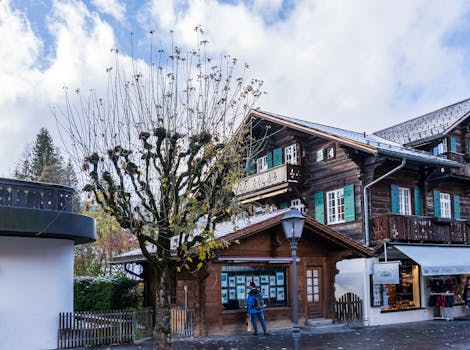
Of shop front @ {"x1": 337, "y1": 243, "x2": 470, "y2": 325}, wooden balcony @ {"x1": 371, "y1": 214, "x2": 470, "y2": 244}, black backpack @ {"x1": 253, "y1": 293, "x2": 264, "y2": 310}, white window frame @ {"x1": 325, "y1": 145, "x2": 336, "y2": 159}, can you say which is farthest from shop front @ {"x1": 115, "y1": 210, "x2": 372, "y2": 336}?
white window frame @ {"x1": 325, "y1": 145, "x2": 336, "y2": 159}

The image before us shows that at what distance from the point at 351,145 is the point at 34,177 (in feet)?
118

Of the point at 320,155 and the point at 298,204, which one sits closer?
the point at 320,155

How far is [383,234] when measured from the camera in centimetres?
2062

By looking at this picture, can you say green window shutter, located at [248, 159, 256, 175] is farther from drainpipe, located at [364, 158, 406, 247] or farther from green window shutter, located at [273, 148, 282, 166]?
drainpipe, located at [364, 158, 406, 247]

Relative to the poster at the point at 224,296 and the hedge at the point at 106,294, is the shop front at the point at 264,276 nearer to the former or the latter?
the poster at the point at 224,296

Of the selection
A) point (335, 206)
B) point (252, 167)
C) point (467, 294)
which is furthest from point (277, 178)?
point (467, 294)

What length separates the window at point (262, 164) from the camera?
1064 inches

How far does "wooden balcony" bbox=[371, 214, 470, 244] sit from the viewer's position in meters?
20.7

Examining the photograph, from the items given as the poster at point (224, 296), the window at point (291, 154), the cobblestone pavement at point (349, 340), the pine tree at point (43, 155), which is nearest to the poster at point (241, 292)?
the poster at point (224, 296)

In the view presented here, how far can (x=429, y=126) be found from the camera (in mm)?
26766

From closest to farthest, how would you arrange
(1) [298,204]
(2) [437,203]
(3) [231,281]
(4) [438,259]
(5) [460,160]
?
(3) [231,281] → (4) [438,259] → (2) [437,203] → (5) [460,160] → (1) [298,204]

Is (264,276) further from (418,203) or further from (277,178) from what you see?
(418,203)

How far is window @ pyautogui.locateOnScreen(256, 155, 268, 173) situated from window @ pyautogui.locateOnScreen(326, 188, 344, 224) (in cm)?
442

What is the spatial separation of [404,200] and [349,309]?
604 cm
